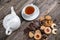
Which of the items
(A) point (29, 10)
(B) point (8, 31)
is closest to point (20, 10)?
(A) point (29, 10)

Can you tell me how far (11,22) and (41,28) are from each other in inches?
7.4

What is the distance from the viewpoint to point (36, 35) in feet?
3.84

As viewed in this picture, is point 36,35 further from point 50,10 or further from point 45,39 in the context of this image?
point 50,10

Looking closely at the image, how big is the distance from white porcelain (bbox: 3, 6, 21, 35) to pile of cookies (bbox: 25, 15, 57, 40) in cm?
9

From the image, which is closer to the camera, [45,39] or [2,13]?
[45,39]

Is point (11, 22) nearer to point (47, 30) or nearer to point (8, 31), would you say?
point (8, 31)

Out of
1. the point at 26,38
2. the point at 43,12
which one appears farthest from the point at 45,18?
the point at 26,38

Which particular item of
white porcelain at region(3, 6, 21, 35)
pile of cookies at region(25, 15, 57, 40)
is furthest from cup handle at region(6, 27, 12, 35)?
pile of cookies at region(25, 15, 57, 40)

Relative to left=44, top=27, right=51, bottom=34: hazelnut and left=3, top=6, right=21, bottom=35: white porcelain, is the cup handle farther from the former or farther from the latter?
left=44, top=27, right=51, bottom=34: hazelnut

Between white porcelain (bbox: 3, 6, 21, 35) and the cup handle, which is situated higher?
white porcelain (bbox: 3, 6, 21, 35)

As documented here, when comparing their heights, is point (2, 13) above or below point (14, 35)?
above

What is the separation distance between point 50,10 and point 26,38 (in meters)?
0.25

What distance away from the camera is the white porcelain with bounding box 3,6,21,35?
1.15 meters

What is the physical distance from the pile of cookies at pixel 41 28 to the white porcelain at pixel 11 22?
0.29 ft
